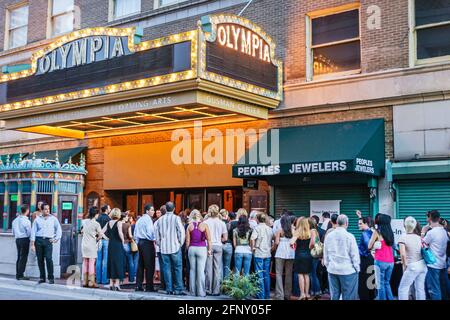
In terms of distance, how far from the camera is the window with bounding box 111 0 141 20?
804 inches

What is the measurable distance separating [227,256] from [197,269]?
2.55 ft

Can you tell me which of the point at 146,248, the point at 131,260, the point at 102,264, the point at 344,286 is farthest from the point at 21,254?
the point at 344,286

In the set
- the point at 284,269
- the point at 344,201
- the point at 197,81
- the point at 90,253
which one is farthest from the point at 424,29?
the point at 90,253

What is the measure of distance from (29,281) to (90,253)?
2.17 meters

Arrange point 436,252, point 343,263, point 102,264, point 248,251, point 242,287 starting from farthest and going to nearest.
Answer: point 102,264 → point 248,251 → point 242,287 → point 436,252 → point 343,263

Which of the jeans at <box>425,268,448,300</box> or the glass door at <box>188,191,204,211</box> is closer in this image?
the jeans at <box>425,268,448,300</box>

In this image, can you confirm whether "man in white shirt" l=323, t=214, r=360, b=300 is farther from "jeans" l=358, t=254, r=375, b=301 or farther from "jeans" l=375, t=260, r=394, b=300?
"jeans" l=358, t=254, r=375, b=301

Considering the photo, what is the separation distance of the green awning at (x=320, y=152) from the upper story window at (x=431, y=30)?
1.99 meters

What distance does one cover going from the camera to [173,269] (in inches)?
488

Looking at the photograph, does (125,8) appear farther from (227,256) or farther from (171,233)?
(227,256)

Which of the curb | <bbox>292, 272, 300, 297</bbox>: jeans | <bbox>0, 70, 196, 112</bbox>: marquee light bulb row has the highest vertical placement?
<bbox>0, 70, 196, 112</bbox>: marquee light bulb row

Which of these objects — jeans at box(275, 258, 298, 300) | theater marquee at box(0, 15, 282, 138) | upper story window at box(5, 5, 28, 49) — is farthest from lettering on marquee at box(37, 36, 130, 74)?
upper story window at box(5, 5, 28, 49)

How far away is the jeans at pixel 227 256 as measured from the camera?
494 inches

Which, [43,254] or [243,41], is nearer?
[43,254]
